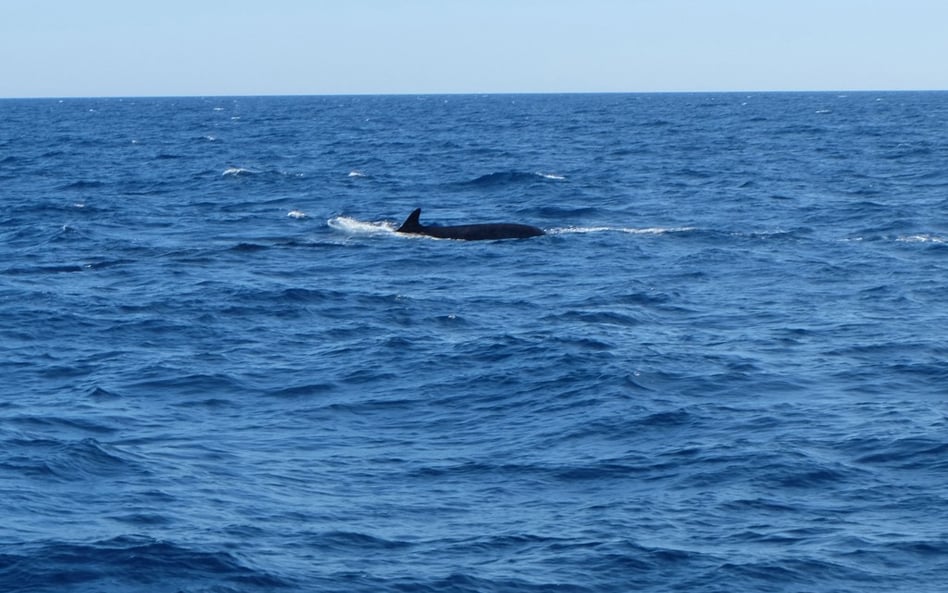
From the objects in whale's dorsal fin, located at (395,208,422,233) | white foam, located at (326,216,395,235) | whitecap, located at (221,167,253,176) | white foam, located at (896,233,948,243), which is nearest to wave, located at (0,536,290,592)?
whale's dorsal fin, located at (395,208,422,233)

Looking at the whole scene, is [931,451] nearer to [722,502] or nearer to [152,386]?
[722,502]

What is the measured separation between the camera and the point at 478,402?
926 inches

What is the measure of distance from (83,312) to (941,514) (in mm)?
20930

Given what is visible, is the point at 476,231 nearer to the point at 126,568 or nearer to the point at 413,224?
the point at 413,224

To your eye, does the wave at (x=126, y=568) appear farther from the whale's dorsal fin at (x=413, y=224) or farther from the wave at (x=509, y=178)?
the wave at (x=509, y=178)

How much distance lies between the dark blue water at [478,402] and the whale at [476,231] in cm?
72

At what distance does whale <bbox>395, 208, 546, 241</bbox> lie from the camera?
148 feet

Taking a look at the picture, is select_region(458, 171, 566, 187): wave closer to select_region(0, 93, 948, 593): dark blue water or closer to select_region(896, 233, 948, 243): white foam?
select_region(0, 93, 948, 593): dark blue water

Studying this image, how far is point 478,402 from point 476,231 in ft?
71.8

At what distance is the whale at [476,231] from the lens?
1770 inches

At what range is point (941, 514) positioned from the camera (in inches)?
687

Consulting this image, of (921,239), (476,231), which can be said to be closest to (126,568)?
(476,231)

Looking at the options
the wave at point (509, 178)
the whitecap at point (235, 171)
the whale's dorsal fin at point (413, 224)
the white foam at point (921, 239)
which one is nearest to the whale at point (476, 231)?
the whale's dorsal fin at point (413, 224)

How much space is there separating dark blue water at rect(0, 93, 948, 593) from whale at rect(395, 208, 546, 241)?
0.72 m
